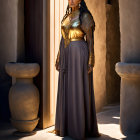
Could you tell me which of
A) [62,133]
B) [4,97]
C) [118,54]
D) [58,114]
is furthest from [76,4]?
[118,54]

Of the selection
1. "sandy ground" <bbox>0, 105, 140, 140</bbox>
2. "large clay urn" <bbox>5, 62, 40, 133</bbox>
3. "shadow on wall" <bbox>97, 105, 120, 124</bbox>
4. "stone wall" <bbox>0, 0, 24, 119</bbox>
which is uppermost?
"stone wall" <bbox>0, 0, 24, 119</bbox>

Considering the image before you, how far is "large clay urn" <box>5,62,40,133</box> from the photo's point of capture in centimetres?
417

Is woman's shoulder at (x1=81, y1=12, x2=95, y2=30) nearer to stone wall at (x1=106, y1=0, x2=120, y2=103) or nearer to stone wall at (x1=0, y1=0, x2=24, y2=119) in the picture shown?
stone wall at (x1=0, y1=0, x2=24, y2=119)

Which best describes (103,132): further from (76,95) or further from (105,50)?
(105,50)

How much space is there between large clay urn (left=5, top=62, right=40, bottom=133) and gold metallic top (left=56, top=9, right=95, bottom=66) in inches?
31.5

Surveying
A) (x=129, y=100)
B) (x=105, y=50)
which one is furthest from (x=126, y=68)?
(x=105, y=50)

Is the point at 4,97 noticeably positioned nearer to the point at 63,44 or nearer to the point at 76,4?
the point at 63,44

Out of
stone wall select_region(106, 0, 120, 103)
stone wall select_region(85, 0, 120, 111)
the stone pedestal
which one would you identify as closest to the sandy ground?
the stone pedestal

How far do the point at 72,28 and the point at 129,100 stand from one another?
147 cm

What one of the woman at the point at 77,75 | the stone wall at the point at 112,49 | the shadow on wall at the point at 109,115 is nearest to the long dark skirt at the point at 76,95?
the woman at the point at 77,75

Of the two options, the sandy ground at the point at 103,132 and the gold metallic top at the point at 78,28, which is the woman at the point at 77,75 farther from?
the sandy ground at the point at 103,132

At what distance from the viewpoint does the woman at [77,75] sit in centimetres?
391

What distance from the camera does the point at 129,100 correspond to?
404cm

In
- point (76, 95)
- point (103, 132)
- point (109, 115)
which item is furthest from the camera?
point (109, 115)
